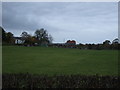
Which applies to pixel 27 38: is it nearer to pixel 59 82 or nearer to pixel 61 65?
pixel 61 65

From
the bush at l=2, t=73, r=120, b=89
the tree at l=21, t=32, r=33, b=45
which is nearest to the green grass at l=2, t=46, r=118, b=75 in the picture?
the bush at l=2, t=73, r=120, b=89

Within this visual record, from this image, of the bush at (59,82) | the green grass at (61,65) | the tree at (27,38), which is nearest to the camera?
the bush at (59,82)

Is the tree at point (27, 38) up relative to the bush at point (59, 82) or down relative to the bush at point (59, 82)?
up

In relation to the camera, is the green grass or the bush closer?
the bush

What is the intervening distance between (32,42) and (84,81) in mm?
33670

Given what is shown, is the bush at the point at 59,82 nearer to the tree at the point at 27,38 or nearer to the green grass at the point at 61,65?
the green grass at the point at 61,65

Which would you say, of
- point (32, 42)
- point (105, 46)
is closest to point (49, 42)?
point (32, 42)

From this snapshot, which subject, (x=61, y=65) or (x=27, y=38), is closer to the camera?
(x=61, y=65)

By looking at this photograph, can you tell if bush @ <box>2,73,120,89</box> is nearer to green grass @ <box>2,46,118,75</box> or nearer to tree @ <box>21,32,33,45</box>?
green grass @ <box>2,46,118,75</box>

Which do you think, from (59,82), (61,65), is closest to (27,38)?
(61,65)

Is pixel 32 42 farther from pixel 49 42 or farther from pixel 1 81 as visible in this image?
pixel 1 81

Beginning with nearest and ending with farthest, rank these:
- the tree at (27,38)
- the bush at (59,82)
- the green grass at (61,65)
Answer: the bush at (59,82), the green grass at (61,65), the tree at (27,38)

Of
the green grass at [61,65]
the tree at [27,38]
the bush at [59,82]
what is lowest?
the green grass at [61,65]

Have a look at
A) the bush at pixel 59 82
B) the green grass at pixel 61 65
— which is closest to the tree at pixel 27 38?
the green grass at pixel 61 65
